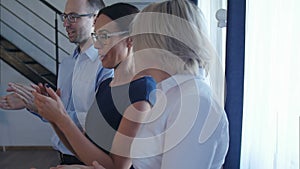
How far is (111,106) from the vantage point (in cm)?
122

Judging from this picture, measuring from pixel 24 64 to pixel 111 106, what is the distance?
13.0 ft

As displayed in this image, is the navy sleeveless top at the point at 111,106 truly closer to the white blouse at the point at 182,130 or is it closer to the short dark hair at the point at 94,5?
the white blouse at the point at 182,130

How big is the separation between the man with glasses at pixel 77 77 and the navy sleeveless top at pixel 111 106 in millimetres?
146

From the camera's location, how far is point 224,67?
1943 millimetres

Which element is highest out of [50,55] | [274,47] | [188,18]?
[188,18]

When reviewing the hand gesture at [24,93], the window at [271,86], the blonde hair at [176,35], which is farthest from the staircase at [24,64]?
the blonde hair at [176,35]

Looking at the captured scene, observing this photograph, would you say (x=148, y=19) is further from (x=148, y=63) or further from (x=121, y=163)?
(x=121, y=163)

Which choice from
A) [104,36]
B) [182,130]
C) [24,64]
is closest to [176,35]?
[182,130]

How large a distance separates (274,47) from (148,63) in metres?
0.66

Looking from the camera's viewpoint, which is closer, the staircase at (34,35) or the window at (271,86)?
the window at (271,86)

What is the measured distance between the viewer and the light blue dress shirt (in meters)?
1.50

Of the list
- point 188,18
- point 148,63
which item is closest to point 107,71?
point 148,63

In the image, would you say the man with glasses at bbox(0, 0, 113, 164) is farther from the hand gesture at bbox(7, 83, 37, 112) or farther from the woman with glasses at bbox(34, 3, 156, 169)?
the woman with glasses at bbox(34, 3, 156, 169)

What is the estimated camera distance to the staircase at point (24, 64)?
189 inches
